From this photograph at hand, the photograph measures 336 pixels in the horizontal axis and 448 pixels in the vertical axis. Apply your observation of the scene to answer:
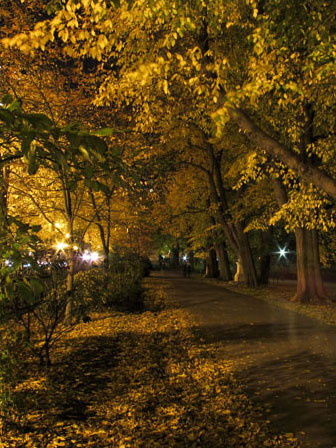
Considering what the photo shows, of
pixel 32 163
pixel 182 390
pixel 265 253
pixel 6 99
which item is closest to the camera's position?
pixel 32 163

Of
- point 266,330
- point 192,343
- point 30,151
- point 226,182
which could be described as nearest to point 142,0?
point 30,151

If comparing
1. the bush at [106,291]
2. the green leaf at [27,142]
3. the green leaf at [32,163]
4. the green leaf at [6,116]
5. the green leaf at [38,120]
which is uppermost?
the green leaf at [6,116]

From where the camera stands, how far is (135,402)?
19.0 ft

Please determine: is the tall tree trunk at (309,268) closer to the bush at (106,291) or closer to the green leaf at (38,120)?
the bush at (106,291)

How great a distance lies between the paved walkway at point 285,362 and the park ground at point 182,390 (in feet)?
0.07

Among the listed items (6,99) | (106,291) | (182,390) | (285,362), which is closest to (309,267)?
(106,291)

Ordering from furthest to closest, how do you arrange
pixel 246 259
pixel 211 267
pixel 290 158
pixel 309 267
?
1. pixel 211 267
2. pixel 246 259
3. pixel 309 267
4. pixel 290 158

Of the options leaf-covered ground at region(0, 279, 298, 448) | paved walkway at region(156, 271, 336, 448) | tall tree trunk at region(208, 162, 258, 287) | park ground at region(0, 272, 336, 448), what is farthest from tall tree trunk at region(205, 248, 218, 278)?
leaf-covered ground at region(0, 279, 298, 448)

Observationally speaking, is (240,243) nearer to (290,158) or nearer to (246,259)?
(246,259)

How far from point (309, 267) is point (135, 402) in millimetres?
13033

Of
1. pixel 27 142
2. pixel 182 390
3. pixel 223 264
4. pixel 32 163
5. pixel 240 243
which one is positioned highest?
pixel 240 243

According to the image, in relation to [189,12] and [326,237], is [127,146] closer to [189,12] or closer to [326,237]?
[189,12]

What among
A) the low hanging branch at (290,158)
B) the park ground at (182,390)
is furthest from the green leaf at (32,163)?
the low hanging branch at (290,158)

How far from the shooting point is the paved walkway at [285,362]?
5130 millimetres
